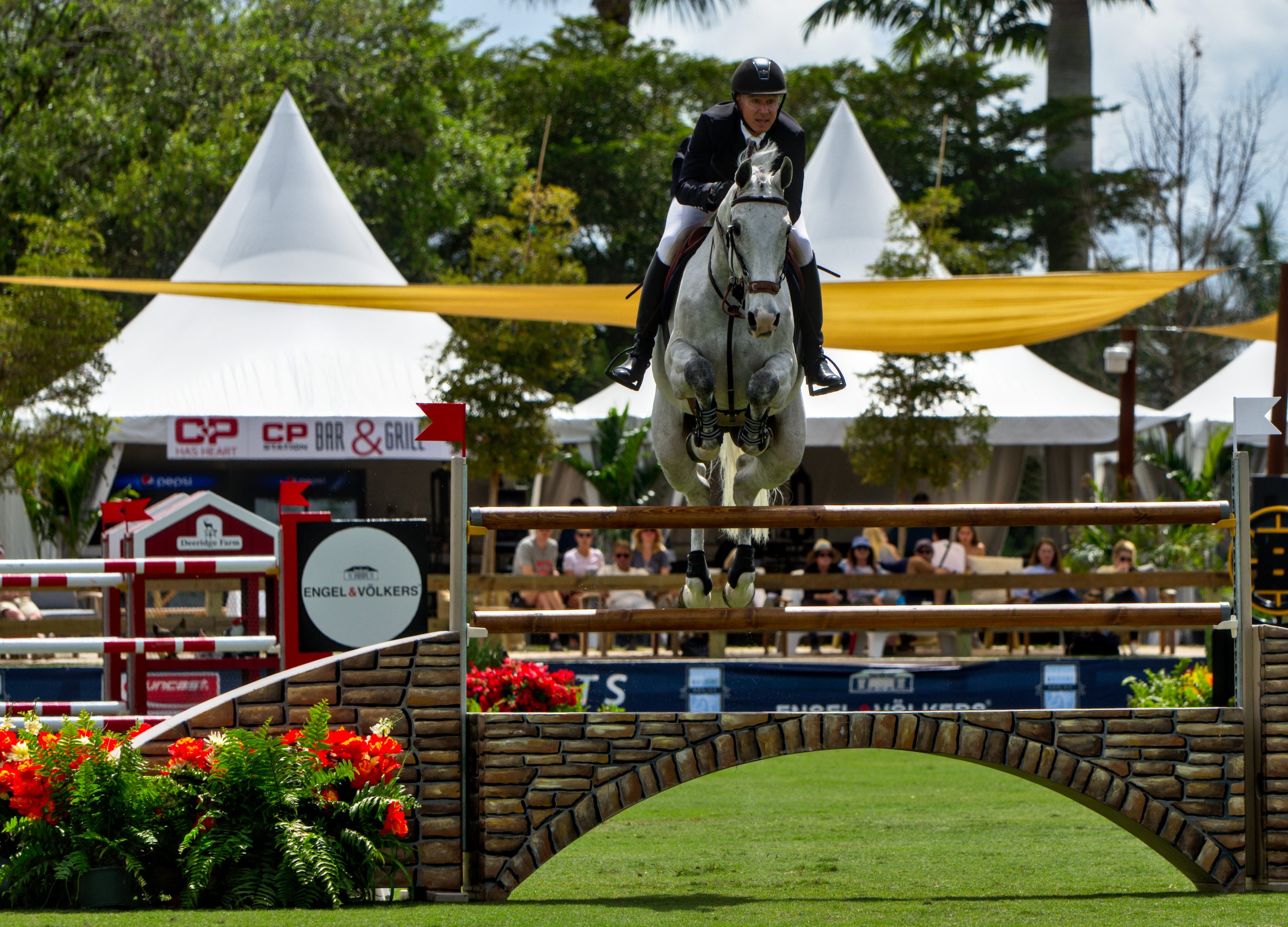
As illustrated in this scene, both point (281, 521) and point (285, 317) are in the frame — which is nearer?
point (281, 521)

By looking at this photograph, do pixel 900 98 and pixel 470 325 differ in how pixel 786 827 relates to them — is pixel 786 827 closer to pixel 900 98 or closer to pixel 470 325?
pixel 470 325

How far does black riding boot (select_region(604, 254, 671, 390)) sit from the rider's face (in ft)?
1.92

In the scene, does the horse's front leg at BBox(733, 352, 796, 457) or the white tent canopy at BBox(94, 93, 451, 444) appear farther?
the white tent canopy at BBox(94, 93, 451, 444)

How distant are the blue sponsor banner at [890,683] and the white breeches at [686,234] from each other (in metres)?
2.99

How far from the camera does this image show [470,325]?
41.7 ft

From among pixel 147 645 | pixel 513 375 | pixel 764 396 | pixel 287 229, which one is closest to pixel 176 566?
pixel 147 645

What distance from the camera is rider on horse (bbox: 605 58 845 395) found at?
195 inches

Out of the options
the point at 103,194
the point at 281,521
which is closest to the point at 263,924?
the point at 281,521

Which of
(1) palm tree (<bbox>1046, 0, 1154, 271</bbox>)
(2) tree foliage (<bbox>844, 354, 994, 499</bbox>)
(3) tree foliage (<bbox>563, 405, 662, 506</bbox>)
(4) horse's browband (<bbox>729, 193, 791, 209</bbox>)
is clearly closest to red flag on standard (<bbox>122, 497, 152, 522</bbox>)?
(4) horse's browband (<bbox>729, 193, 791, 209</bbox>)

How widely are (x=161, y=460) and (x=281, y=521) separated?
10290 mm

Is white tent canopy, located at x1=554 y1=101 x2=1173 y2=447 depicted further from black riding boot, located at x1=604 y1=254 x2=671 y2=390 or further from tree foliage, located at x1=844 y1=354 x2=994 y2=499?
black riding boot, located at x1=604 y1=254 x2=671 y2=390

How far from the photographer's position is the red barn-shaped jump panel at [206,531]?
7461 mm

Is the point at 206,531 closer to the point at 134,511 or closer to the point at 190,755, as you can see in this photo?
the point at 134,511

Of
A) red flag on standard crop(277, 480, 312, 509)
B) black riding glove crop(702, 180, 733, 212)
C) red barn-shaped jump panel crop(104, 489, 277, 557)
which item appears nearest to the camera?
black riding glove crop(702, 180, 733, 212)
